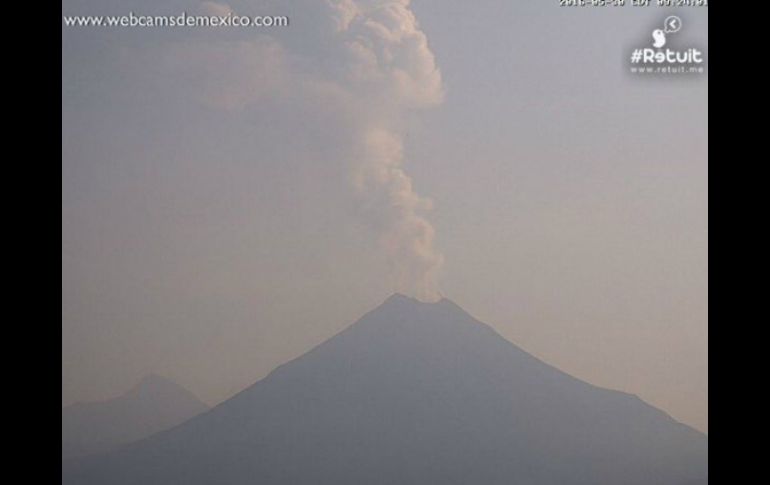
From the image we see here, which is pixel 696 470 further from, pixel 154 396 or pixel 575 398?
pixel 154 396

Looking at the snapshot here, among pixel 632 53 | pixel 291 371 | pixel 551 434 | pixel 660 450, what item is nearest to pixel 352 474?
pixel 291 371

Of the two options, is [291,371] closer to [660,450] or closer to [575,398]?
[575,398]

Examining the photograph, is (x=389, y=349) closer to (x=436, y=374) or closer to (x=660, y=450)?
(x=436, y=374)

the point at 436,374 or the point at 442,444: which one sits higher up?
the point at 436,374

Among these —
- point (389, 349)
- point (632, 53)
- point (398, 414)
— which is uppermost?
point (632, 53)

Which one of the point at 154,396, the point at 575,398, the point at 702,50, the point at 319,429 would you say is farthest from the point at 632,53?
the point at 154,396

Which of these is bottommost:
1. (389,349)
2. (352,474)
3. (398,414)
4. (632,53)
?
(352,474)

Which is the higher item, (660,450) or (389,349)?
(389,349)

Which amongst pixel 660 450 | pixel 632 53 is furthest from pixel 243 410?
pixel 632 53
